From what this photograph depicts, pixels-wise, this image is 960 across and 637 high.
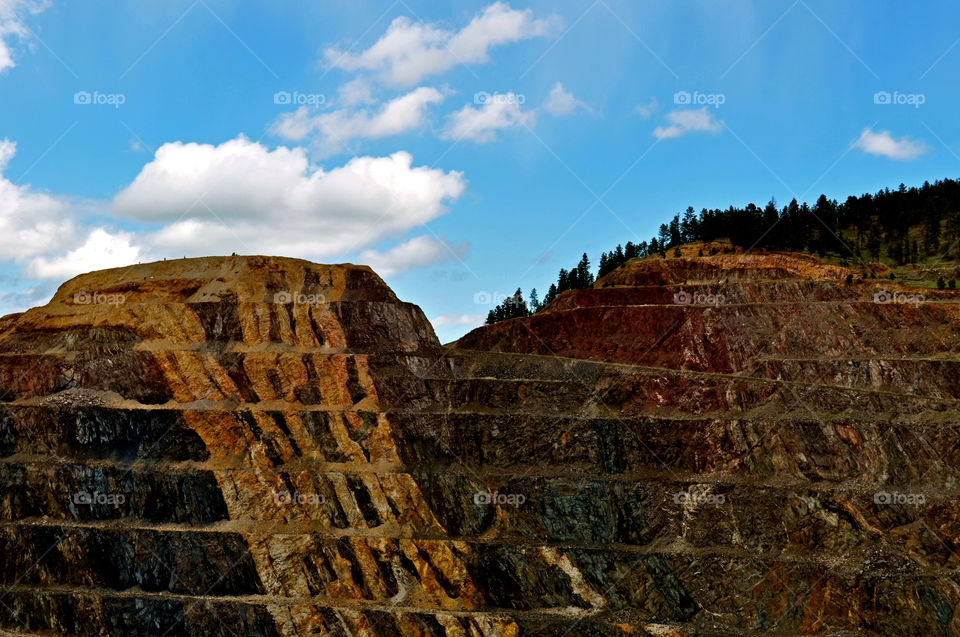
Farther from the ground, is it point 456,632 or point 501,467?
point 501,467

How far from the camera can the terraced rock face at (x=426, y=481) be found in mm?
37844

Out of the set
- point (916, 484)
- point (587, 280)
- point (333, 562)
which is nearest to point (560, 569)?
point (333, 562)

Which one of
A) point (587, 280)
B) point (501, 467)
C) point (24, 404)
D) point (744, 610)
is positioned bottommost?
point (744, 610)

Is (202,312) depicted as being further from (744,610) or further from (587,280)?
(587,280)

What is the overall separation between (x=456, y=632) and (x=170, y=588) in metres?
16.1

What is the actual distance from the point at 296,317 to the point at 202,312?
666 cm

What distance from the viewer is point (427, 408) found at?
48.1 meters

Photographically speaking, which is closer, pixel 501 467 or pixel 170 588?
pixel 170 588

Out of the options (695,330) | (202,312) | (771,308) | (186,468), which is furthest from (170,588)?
(771,308)

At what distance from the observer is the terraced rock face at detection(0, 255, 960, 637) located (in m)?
37.8

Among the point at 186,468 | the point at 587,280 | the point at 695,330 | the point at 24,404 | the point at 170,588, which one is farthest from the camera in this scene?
the point at 587,280

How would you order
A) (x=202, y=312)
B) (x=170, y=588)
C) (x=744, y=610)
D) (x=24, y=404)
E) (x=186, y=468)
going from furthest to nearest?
(x=202, y=312)
(x=24, y=404)
(x=186, y=468)
(x=170, y=588)
(x=744, y=610)

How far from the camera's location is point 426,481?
1687 inches

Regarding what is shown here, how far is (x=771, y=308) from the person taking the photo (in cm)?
5931
